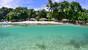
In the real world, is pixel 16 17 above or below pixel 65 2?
below

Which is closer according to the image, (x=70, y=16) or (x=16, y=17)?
(x=70, y=16)

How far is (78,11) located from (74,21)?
650 centimetres

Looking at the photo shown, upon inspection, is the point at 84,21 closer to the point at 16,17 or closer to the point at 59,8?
the point at 59,8

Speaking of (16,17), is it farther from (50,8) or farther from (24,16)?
(50,8)

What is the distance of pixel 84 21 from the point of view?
176 feet

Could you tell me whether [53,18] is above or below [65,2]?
below

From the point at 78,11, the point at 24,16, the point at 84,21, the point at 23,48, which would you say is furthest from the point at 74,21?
the point at 23,48

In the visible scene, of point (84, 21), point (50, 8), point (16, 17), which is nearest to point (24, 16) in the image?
point (16, 17)

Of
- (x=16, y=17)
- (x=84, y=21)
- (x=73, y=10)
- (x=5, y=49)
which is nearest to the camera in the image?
(x=5, y=49)

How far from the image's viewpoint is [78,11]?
5953 cm

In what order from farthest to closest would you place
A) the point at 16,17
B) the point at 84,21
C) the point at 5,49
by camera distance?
the point at 16,17
the point at 84,21
the point at 5,49

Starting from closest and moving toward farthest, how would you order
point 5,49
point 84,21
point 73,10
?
1. point 5,49
2. point 84,21
3. point 73,10

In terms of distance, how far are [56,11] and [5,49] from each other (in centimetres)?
4780

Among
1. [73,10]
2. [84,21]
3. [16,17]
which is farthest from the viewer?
[16,17]
